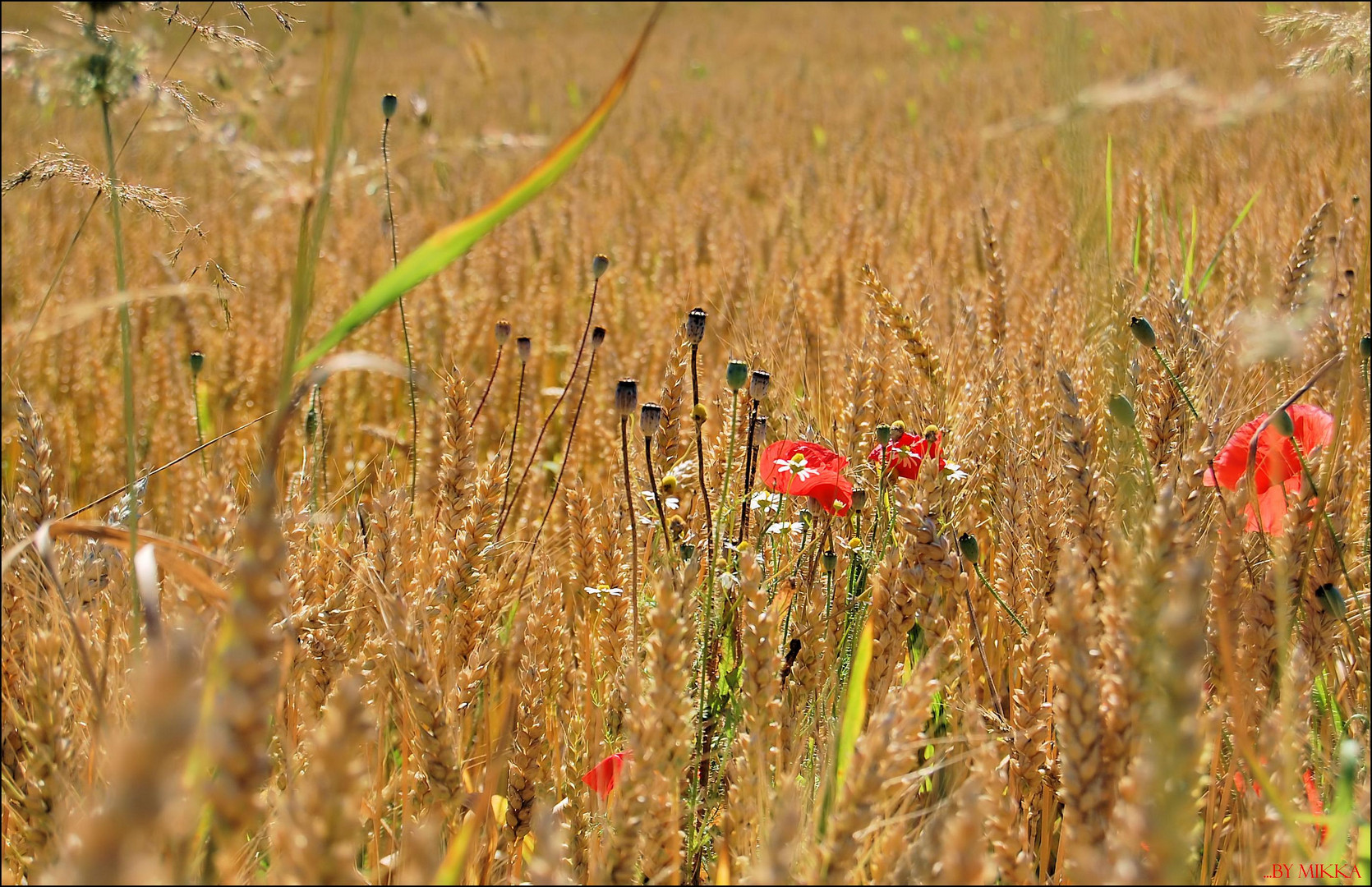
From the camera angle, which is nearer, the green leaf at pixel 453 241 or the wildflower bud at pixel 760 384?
the green leaf at pixel 453 241

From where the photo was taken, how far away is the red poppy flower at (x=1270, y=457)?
1066 mm

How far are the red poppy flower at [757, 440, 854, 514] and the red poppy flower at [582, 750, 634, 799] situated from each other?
307mm

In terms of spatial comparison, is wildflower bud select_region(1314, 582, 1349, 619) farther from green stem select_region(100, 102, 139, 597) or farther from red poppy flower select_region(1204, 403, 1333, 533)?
green stem select_region(100, 102, 139, 597)

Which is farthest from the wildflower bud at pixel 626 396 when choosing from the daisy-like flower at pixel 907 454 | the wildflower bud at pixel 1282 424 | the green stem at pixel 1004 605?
the wildflower bud at pixel 1282 424

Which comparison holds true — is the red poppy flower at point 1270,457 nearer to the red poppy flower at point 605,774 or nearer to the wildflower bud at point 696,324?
the wildflower bud at point 696,324

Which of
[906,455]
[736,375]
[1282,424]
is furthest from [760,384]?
[1282,424]

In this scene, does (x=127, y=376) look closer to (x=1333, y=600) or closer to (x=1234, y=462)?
(x=1333, y=600)

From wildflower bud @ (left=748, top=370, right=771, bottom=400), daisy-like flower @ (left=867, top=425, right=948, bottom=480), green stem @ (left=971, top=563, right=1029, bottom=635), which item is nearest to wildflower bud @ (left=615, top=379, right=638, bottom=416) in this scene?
wildflower bud @ (left=748, top=370, right=771, bottom=400)

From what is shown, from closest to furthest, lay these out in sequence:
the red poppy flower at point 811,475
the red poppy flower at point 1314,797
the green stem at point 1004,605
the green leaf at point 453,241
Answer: the green leaf at point 453,241 → the red poppy flower at point 1314,797 → the green stem at point 1004,605 → the red poppy flower at point 811,475

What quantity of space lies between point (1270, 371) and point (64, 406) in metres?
2.16

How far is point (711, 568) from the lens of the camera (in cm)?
90

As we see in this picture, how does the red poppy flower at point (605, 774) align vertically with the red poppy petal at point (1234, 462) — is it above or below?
below

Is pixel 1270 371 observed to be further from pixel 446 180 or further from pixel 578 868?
pixel 446 180

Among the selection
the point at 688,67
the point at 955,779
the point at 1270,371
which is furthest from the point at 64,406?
the point at 688,67
